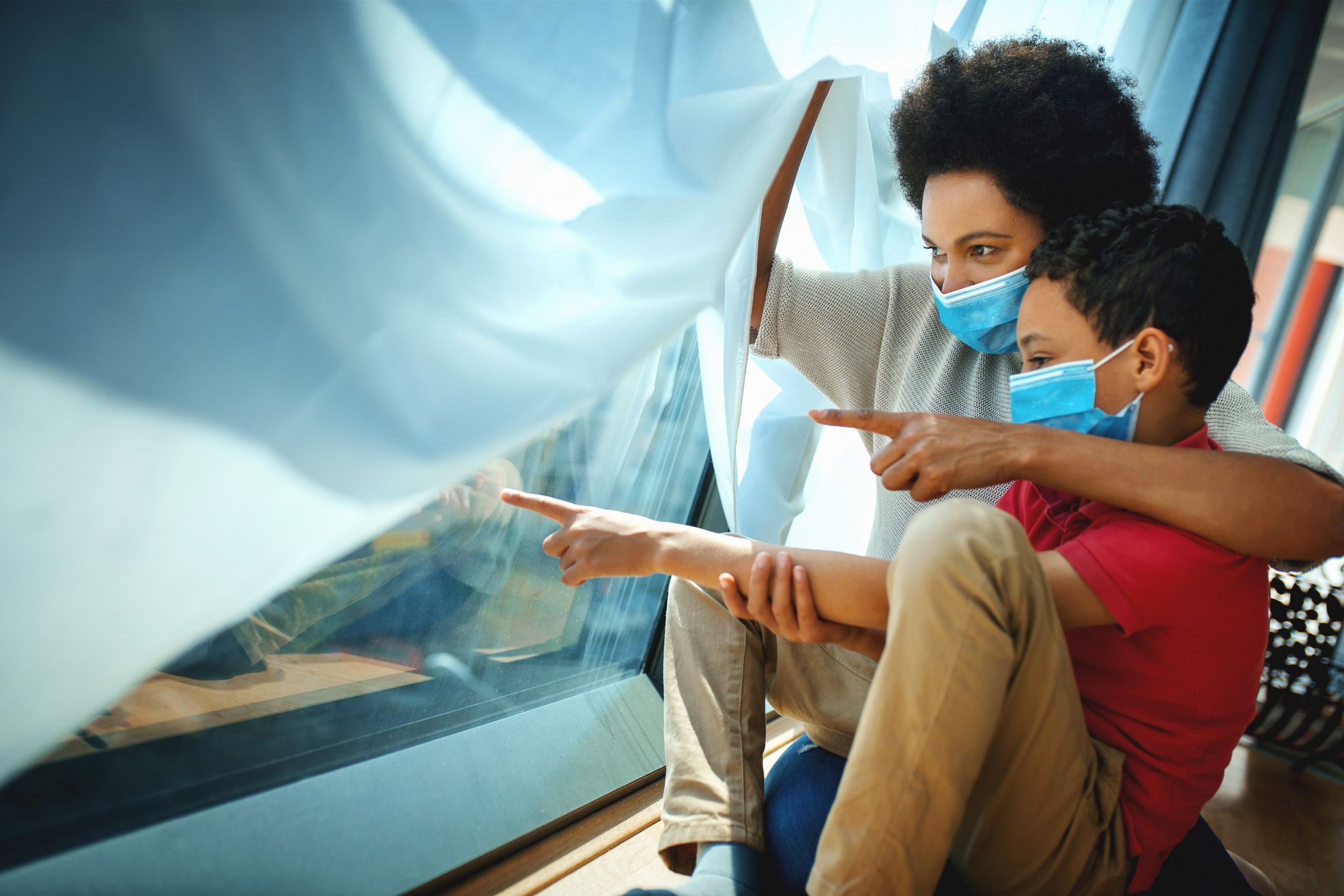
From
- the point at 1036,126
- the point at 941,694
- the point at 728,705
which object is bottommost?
the point at 728,705

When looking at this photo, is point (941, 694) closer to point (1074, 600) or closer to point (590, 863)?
point (1074, 600)

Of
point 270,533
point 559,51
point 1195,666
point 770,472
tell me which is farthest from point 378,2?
point 1195,666

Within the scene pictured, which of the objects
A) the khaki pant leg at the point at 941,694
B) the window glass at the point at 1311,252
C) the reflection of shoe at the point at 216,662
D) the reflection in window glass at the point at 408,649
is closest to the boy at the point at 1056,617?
the khaki pant leg at the point at 941,694

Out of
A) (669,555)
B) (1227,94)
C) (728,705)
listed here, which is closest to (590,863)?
(728,705)

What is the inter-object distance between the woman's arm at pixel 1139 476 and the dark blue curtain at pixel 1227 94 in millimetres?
1444

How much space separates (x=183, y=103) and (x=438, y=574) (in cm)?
66

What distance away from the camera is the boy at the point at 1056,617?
585mm

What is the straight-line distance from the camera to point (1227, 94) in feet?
5.95

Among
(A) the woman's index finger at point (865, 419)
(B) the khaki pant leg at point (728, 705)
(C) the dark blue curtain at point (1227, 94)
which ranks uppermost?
(C) the dark blue curtain at point (1227, 94)

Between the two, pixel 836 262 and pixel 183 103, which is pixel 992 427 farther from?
pixel 183 103

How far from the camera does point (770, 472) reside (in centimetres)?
117

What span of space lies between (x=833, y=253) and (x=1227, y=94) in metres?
1.49

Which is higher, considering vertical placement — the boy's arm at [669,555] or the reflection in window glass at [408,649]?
the boy's arm at [669,555]

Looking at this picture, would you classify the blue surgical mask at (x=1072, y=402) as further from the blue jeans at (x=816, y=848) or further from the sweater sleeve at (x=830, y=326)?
the blue jeans at (x=816, y=848)
